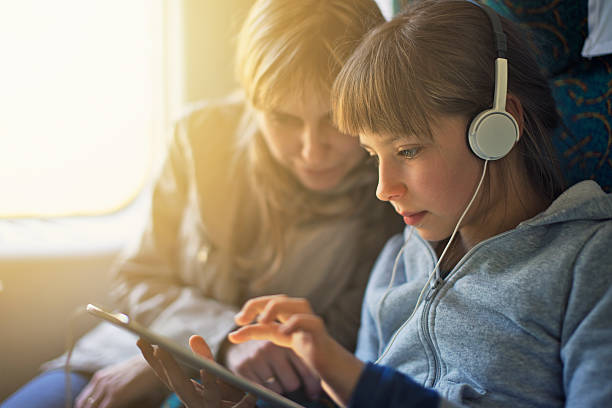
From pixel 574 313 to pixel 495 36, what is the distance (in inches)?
13.9

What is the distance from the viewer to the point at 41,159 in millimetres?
1528

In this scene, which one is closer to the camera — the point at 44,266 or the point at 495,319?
the point at 495,319

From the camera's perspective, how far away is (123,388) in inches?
35.8

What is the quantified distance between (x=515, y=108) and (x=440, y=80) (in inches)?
4.4

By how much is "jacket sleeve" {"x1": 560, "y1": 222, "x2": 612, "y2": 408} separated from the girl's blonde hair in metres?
0.15

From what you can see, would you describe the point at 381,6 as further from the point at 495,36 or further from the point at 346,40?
the point at 495,36

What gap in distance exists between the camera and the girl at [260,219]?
85 cm

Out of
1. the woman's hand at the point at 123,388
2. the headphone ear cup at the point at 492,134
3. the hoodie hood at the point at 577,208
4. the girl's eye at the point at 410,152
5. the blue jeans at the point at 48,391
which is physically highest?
the headphone ear cup at the point at 492,134

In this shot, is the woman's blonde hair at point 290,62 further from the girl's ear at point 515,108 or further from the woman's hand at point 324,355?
the woman's hand at point 324,355

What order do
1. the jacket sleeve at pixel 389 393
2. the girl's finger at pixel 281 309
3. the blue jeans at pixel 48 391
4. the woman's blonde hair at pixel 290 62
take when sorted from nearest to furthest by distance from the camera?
the jacket sleeve at pixel 389 393 → the girl's finger at pixel 281 309 → the woman's blonde hair at pixel 290 62 → the blue jeans at pixel 48 391

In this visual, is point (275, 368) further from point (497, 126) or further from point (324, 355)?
point (497, 126)

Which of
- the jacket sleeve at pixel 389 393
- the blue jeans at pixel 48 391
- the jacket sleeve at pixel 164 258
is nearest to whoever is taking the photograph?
the jacket sleeve at pixel 389 393

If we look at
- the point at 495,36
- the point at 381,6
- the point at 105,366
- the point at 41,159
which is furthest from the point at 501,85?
the point at 41,159

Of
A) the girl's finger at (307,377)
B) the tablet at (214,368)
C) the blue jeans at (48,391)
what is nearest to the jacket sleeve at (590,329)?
the tablet at (214,368)
